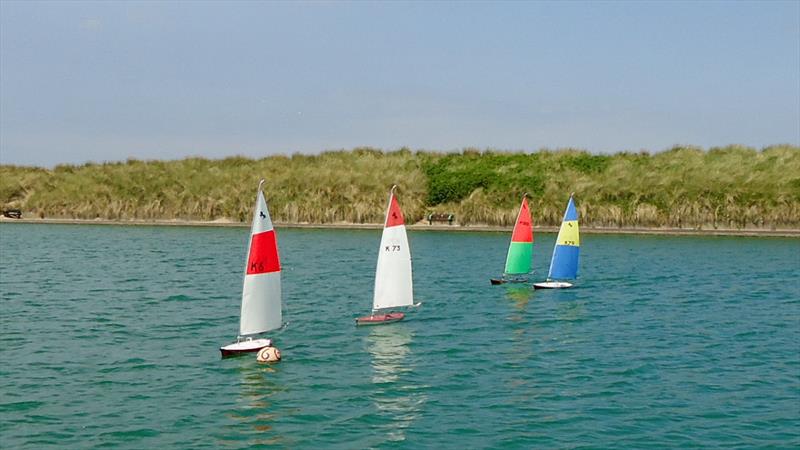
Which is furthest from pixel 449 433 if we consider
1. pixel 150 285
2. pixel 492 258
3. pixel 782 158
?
pixel 782 158

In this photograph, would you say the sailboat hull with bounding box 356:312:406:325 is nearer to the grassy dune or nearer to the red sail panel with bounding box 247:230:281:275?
the red sail panel with bounding box 247:230:281:275

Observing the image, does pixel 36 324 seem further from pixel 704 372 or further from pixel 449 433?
pixel 704 372

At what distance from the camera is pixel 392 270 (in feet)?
108

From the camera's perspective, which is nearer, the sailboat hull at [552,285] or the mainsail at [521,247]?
the sailboat hull at [552,285]

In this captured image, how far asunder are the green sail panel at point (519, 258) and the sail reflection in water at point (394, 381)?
1527 cm

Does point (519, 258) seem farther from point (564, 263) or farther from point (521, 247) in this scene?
point (564, 263)

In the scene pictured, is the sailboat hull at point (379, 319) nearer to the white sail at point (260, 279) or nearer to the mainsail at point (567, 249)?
the white sail at point (260, 279)

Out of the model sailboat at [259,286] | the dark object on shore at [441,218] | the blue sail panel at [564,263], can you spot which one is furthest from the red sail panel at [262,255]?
the dark object on shore at [441,218]

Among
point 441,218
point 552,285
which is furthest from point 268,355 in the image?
point 441,218

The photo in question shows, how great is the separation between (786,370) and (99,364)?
68.4ft

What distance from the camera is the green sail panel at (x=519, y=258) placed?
45969 millimetres

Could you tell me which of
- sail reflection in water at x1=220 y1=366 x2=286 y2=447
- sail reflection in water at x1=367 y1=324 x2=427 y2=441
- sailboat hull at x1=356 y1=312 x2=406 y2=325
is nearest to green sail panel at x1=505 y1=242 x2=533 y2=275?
sailboat hull at x1=356 y1=312 x2=406 y2=325

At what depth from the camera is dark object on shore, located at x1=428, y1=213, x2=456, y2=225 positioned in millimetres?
99625

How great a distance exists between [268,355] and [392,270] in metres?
8.58
